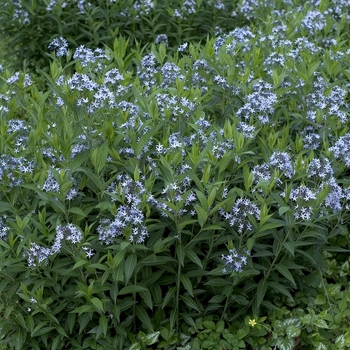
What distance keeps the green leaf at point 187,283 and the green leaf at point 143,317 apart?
1.12 ft

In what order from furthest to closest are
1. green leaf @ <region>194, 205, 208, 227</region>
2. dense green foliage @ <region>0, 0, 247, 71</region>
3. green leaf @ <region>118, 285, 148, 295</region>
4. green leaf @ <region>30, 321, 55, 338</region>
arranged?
dense green foliage @ <region>0, 0, 247, 71</region>
green leaf @ <region>30, 321, 55, 338</region>
green leaf @ <region>118, 285, 148, 295</region>
green leaf @ <region>194, 205, 208, 227</region>

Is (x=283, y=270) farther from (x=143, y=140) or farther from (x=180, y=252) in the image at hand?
(x=143, y=140)

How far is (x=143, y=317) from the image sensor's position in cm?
385

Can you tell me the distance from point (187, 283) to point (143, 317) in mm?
387

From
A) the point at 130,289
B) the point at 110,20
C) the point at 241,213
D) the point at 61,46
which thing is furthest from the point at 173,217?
the point at 110,20

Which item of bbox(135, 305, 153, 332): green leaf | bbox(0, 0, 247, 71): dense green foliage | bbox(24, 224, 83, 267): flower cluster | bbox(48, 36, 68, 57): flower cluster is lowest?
bbox(135, 305, 153, 332): green leaf

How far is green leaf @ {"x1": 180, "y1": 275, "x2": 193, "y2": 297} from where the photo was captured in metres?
3.65

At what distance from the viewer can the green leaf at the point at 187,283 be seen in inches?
144

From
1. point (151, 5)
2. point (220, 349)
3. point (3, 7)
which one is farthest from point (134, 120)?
point (3, 7)

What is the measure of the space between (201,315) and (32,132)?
5.07ft

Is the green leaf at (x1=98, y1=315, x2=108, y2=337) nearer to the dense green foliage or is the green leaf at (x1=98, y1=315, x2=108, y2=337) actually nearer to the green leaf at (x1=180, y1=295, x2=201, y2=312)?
the green leaf at (x1=180, y1=295, x2=201, y2=312)

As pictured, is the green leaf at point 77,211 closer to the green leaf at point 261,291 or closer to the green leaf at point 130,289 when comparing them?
the green leaf at point 130,289

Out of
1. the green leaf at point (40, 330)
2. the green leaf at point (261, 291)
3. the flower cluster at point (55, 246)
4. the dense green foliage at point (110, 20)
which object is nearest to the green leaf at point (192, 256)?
the green leaf at point (261, 291)

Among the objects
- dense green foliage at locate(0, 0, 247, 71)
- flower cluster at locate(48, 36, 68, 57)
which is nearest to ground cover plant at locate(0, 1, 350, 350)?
flower cluster at locate(48, 36, 68, 57)
